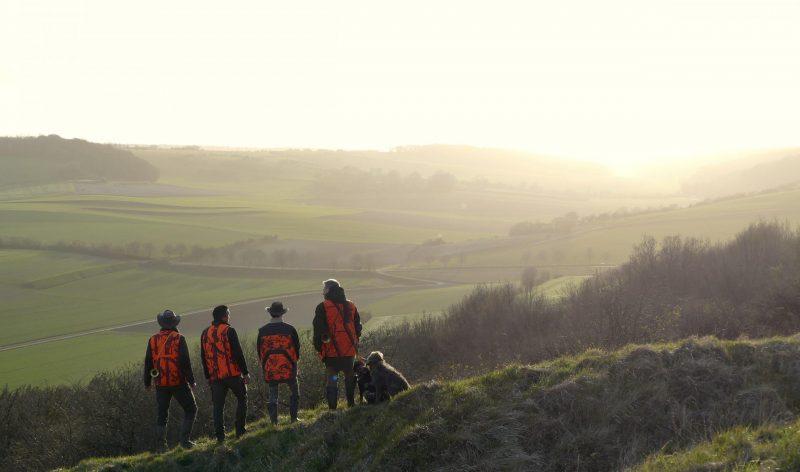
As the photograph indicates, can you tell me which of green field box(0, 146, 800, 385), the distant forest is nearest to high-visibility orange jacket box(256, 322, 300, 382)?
green field box(0, 146, 800, 385)

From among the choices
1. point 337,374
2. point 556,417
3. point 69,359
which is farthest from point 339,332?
point 69,359

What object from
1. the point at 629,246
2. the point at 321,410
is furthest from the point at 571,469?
the point at 629,246

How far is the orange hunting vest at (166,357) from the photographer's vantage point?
33.7 feet

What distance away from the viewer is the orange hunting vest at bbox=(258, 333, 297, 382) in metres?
10.2

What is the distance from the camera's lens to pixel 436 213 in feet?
368

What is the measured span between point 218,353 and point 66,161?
126588 mm

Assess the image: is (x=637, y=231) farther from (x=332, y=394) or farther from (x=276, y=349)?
(x=276, y=349)

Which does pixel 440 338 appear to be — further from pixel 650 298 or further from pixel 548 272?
pixel 548 272

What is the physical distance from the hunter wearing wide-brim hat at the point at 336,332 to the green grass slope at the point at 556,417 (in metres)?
0.77

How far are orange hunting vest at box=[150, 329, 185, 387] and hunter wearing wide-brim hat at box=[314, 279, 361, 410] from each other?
7.42ft

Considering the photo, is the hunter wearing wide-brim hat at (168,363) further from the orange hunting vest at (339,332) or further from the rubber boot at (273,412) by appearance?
the orange hunting vest at (339,332)

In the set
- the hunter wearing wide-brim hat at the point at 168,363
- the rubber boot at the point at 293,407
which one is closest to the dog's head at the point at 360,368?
the rubber boot at the point at 293,407

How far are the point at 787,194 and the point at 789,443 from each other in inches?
3174

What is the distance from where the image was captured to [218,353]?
401 inches
